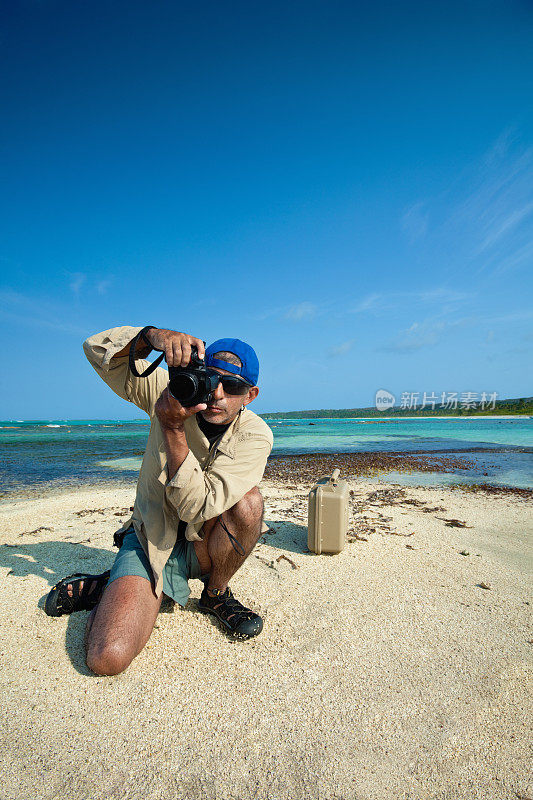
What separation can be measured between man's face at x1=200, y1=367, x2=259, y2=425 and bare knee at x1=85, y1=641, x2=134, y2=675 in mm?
1346

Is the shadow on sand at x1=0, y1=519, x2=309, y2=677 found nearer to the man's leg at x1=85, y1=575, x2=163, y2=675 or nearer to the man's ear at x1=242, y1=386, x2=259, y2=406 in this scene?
the man's leg at x1=85, y1=575, x2=163, y2=675

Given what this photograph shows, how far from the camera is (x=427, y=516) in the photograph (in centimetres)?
560

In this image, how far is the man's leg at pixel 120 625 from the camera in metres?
2.12

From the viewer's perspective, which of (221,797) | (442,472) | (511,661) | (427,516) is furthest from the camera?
(442,472)

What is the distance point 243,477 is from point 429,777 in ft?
5.15

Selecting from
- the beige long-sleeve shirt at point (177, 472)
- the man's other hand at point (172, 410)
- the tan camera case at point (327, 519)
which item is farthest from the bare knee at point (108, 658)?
the tan camera case at point (327, 519)

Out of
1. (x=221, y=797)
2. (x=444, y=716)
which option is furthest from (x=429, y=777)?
(x=221, y=797)

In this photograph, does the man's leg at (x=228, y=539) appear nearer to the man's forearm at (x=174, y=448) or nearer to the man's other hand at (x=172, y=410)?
the man's forearm at (x=174, y=448)

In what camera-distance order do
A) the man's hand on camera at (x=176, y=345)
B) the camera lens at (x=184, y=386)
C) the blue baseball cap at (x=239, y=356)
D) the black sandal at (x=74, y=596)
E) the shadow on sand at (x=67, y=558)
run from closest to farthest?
the camera lens at (x=184, y=386), the man's hand on camera at (x=176, y=345), the blue baseball cap at (x=239, y=356), the black sandal at (x=74, y=596), the shadow on sand at (x=67, y=558)

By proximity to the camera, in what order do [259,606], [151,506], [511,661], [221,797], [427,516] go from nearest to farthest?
[221,797] → [511,661] → [151,506] → [259,606] → [427,516]

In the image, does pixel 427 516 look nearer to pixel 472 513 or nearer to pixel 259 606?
pixel 472 513

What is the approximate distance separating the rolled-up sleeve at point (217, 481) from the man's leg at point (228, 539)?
0.55 feet

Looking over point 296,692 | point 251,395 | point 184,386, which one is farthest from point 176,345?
point 296,692

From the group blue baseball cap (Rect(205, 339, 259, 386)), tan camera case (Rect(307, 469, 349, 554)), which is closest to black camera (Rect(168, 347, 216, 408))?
blue baseball cap (Rect(205, 339, 259, 386))
